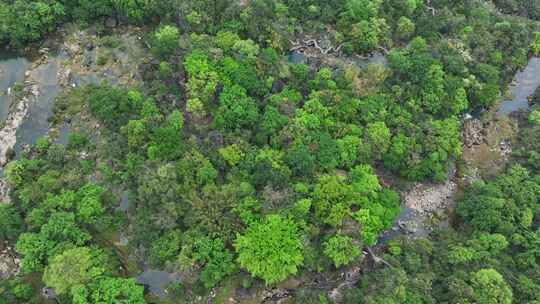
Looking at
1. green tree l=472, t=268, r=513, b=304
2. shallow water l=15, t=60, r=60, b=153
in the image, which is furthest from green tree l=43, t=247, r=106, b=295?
green tree l=472, t=268, r=513, b=304

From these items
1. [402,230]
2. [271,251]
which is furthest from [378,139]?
[271,251]

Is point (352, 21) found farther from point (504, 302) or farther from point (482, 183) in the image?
point (504, 302)

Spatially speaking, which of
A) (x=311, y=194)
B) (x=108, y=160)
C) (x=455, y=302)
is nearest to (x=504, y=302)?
(x=455, y=302)

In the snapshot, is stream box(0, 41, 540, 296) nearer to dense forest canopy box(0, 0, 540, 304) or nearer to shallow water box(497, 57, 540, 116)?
shallow water box(497, 57, 540, 116)

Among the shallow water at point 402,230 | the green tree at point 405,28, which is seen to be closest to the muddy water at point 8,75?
the shallow water at point 402,230

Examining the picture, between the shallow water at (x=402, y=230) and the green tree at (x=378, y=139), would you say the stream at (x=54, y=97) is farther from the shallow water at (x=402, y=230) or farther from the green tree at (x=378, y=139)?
the green tree at (x=378, y=139)

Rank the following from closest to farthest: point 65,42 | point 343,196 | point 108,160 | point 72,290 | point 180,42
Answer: point 72,290, point 343,196, point 108,160, point 180,42, point 65,42
